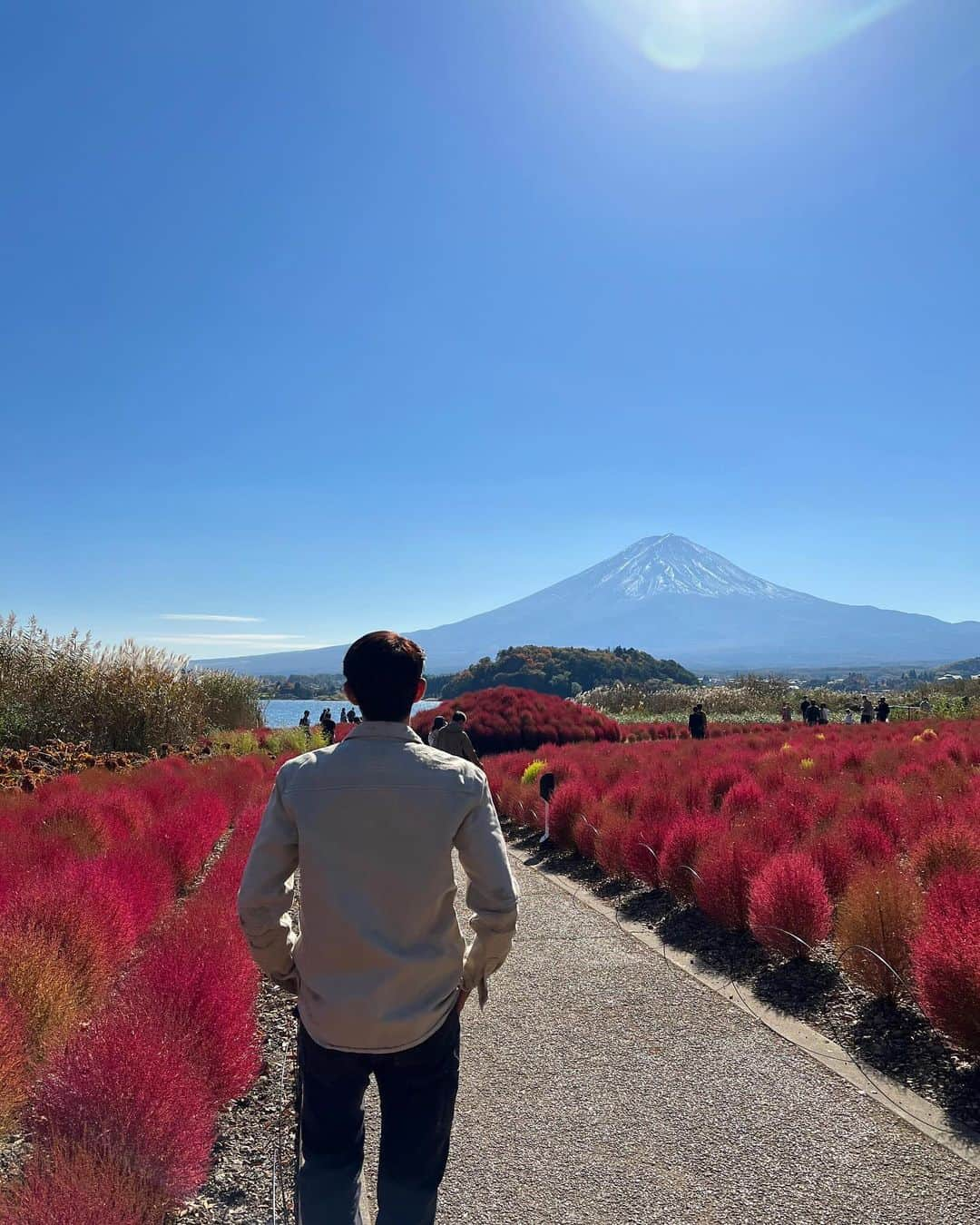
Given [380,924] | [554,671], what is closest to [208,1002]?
[380,924]

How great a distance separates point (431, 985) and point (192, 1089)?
1526mm

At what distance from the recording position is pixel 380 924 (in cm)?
188

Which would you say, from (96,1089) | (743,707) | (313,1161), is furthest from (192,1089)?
(743,707)

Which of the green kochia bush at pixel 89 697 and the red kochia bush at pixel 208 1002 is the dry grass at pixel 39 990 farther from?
the green kochia bush at pixel 89 697

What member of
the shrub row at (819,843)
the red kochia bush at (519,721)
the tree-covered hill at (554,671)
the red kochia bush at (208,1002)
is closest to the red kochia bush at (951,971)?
the shrub row at (819,843)

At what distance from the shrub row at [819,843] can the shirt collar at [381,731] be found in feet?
10.5

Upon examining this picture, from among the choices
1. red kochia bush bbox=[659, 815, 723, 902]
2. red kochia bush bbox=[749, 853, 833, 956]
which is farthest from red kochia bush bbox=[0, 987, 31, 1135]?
red kochia bush bbox=[659, 815, 723, 902]

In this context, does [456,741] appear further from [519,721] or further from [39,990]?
[519,721]

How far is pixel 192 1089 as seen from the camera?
2.81 m

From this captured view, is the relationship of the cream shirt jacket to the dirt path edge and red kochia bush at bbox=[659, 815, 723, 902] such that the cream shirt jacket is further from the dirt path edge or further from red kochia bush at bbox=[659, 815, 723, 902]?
red kochia bush at bbox=[659, 815, 723, 902]

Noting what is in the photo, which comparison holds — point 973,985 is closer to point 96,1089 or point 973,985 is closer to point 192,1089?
point 192,1089

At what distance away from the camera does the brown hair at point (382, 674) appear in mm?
1985

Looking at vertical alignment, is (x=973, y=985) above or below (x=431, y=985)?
below

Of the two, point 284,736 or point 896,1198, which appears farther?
point 284,736
